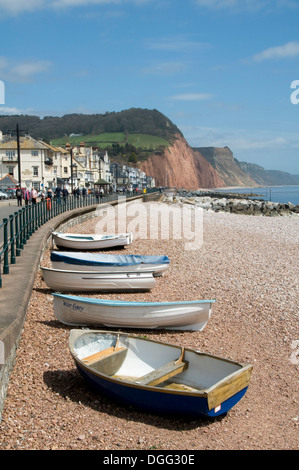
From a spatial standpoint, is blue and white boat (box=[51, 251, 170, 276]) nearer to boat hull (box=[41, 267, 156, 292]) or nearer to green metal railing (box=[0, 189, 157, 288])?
boat hull (box=[41, 267, 156, 292])

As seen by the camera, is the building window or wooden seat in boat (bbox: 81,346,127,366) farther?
the building window

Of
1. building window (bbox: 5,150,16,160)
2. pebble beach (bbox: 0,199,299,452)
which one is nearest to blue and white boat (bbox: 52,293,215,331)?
pebble beach (bbox: 0,199,299,452)

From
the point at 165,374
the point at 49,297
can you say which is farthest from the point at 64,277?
the point at 165,374

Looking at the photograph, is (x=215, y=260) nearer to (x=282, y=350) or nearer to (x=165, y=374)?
(x=282, y=350)

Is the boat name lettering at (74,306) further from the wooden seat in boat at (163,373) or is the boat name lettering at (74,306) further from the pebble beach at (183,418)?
the wooden seat in boat at (163,373)

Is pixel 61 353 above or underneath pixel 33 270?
underneath

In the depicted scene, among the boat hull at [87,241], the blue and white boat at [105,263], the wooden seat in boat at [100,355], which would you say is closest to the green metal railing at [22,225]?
the boat hull at [87,241]

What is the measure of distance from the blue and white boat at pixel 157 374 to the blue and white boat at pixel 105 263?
5235 mm

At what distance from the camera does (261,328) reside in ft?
35.6

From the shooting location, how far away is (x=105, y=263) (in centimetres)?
1283

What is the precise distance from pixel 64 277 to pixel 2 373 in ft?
19.5

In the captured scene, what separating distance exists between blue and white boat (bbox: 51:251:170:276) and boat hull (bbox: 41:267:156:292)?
0.98ft

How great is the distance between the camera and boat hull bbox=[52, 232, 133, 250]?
59.1 ft

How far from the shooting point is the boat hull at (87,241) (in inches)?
709
